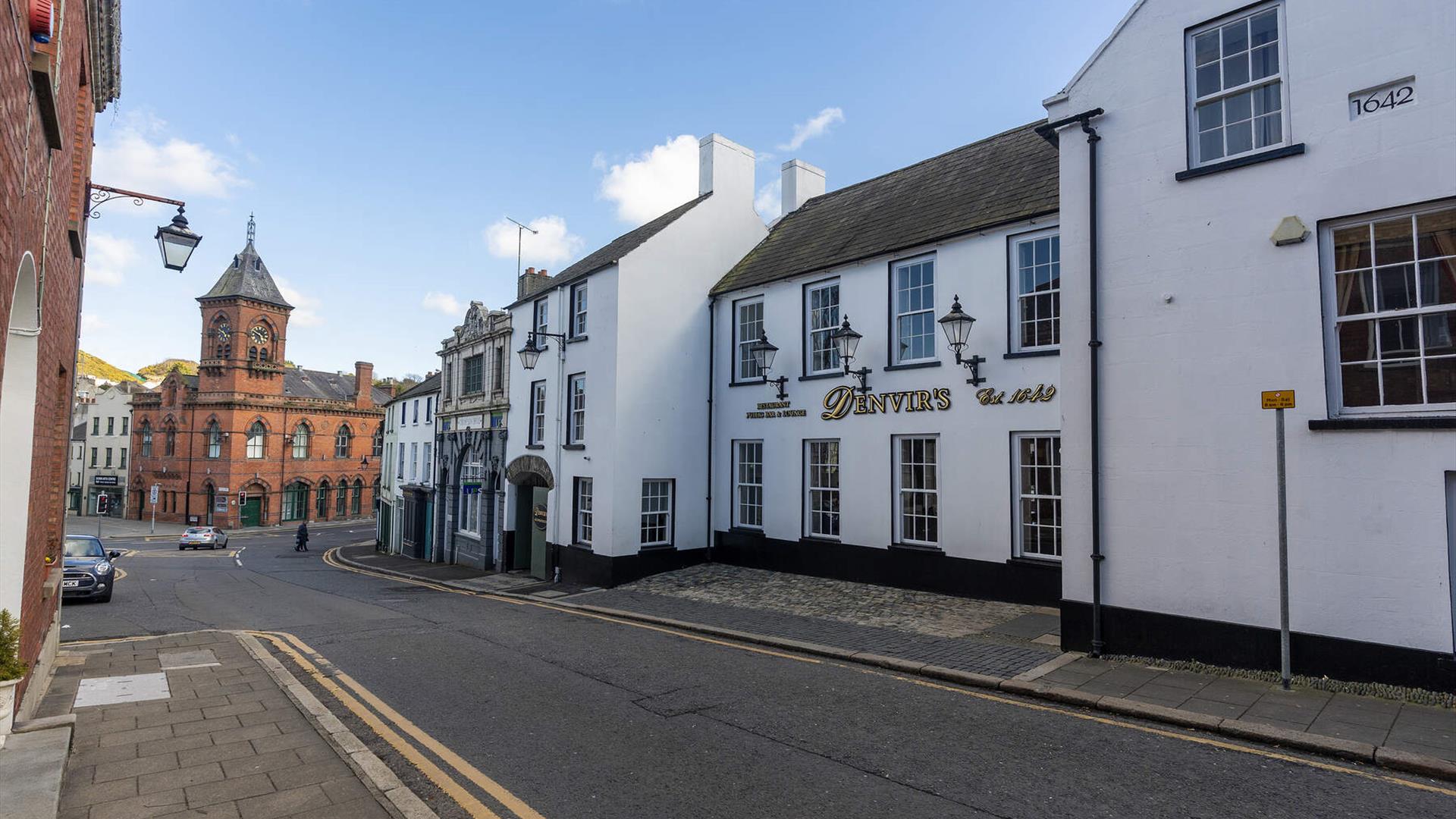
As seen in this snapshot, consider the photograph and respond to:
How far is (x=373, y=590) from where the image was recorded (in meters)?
20.8

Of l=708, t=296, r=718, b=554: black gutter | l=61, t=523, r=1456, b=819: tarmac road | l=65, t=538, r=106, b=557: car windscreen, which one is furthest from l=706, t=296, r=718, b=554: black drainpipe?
l=65, t=538, r=106, b=557: car windscreen

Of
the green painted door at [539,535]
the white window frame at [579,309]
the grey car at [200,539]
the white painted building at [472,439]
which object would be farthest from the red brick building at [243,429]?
the white window frame at [579,309]

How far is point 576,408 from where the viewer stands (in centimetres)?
2045

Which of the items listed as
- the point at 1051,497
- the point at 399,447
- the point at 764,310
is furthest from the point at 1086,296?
the point at 399,447

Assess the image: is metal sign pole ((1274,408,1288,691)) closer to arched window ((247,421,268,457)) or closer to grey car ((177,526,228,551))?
grey car ((177,526,228,551))

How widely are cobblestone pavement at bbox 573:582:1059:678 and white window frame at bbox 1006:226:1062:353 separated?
537 centimetres

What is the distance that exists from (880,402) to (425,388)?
2844 centimetres

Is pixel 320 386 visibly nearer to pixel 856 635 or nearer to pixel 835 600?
pixel 835 600

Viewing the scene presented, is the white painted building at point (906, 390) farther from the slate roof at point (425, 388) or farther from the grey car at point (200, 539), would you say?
the grey car at point (200, 539)

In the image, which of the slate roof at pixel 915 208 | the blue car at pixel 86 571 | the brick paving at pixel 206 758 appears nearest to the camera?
the brick paving at pixel 206 758

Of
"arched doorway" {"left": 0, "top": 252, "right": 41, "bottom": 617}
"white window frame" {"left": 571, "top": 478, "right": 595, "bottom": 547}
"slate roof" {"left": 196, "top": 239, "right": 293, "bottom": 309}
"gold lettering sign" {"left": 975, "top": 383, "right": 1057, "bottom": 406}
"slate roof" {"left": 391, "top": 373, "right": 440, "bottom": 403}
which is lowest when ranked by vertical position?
"white window frame" {"left": 571, "top": 478, "right": 595, "bottom": 547}

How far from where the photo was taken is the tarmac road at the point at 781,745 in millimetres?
5207

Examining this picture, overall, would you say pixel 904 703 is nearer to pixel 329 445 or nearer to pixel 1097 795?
pixel 1097 795

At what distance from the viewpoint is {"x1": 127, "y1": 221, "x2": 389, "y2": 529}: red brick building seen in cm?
5694
